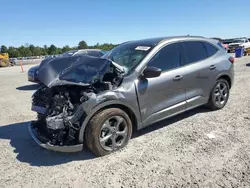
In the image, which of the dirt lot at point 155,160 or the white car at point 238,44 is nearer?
the dirt lot at point 155,160

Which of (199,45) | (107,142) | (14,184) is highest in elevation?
(199,45)

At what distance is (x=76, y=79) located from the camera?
11.9 ft

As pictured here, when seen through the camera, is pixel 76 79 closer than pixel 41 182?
No

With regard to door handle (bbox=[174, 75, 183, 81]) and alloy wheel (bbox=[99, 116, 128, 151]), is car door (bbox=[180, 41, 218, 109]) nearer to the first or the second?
door handle (bbox=[174, 75, 183, 81])

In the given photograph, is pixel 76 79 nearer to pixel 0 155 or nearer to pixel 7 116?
pixel 0 155

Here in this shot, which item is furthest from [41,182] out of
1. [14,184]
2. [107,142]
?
[107,142]

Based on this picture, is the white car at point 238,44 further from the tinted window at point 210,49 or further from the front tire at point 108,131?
Result: the front tire at point 108,131

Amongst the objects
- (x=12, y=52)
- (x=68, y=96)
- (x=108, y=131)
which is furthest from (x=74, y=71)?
(x=12, y=52)

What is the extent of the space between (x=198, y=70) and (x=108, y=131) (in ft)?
7.85

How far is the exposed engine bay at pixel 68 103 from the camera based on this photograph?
3.35 meters

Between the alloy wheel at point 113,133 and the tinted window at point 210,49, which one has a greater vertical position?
the tinted window at point 210,49

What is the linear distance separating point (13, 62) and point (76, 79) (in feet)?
111

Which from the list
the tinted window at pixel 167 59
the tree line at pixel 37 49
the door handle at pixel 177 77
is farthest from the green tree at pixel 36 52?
the door handle at pixel 177 77

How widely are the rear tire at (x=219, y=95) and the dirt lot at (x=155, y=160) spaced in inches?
16.3
